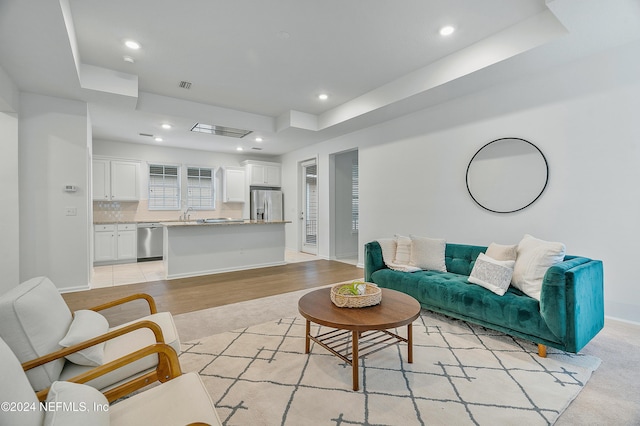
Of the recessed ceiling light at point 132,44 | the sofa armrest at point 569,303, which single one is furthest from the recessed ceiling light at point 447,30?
the recessed ceiling light at point 132,44

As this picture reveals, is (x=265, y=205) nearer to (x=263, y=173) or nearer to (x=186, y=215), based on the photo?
(x=263, y=173)

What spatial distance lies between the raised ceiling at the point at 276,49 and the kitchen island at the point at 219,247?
198 centimetres

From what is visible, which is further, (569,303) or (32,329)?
(569,303)

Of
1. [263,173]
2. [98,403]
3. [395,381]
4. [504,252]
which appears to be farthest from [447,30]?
[263,173]

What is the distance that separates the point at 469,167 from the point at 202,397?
4121mm

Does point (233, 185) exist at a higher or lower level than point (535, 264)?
higher

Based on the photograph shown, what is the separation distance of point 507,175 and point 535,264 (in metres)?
1.61

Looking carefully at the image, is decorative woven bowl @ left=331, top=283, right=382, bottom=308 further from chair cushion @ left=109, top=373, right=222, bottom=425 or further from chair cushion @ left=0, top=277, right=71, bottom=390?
chair cushion @ left=0, top=277, right=71, bottom=390

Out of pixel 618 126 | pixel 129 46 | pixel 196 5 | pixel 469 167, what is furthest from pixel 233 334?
pixel 618 126

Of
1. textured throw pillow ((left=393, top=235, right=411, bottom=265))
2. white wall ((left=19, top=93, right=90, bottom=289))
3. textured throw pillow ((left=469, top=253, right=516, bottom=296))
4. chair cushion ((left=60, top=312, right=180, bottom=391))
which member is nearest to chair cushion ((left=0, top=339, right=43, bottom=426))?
chair cushion ((left=60, top=312, right=180, bottom=391))

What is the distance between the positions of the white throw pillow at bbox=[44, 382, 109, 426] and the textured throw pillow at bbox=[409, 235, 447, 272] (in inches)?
125

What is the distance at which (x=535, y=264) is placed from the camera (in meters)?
2.58

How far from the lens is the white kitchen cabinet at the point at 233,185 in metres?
8.18

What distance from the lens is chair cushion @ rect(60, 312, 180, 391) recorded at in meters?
1.48
